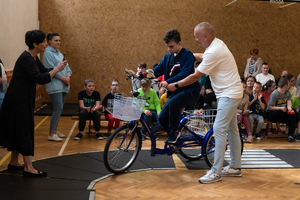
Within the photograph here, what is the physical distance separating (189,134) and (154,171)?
0.60 m

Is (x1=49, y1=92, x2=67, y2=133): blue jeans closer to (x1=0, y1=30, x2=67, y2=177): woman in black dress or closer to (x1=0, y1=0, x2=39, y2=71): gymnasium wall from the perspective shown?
(x1=0, y1=0, x2=39, y2=71): gymnasium wall

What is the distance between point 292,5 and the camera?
34.0 ft

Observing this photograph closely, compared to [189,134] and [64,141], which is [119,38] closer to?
[64,141]

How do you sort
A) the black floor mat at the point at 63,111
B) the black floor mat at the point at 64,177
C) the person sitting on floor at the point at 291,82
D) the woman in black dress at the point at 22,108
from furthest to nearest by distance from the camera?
the black floor mat at the point at 63,111, the person sitting on floor at the point at 291,82, the woman in black dress at the point at 22,108, the black floor mat at the point at 64,177

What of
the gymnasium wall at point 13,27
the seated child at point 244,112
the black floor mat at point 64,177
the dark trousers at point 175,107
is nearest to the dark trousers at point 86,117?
the black floor mat at point 64,177

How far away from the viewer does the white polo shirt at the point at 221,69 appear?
3225mm

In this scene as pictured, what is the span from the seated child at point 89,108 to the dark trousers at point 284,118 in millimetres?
3157

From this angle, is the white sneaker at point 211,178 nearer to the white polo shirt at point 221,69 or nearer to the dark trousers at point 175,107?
the dark trousers at point 175,107

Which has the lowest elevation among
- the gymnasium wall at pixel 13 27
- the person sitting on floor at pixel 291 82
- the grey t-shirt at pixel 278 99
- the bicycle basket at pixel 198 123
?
the bicycle basket at pixel 198 123

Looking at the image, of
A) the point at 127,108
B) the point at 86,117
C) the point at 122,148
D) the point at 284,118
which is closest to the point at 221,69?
the point at 127,108

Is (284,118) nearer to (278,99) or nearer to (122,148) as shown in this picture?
(278,99)

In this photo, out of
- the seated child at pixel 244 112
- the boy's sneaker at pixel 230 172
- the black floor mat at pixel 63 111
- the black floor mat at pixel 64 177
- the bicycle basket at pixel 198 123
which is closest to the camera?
the black floor mat at pixel 64 177

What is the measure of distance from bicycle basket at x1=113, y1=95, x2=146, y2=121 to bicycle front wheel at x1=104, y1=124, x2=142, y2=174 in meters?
0.19

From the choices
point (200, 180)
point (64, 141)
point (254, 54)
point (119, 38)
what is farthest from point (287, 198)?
point (119, 38)
